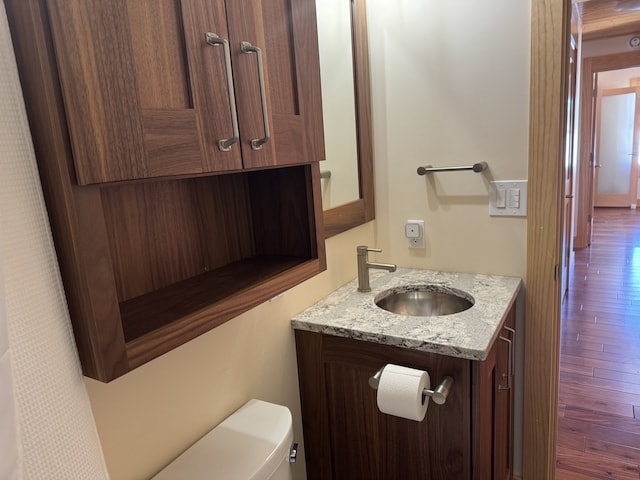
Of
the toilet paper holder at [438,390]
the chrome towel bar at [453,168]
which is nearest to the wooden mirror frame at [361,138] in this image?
the chrome towel bar at [453,168]

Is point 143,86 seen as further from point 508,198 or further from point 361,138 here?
point 508,198

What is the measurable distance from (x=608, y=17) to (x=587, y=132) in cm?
147

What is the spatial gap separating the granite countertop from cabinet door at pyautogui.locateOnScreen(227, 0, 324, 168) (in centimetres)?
55

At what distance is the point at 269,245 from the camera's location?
4.22 feet

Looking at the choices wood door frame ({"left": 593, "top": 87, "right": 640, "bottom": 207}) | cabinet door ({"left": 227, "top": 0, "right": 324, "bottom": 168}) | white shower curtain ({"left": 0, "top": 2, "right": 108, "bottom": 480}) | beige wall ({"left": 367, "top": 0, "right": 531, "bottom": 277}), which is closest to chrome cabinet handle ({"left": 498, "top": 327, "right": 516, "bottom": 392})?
beige wall ({"left": 367, "top": 0, "right": 531, "bottom": 277})

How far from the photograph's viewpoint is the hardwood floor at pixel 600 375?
1979 millimetres

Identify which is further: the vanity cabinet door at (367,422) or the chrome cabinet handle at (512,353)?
the chrome cabinet handle at (512,353)

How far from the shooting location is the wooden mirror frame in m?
1.69

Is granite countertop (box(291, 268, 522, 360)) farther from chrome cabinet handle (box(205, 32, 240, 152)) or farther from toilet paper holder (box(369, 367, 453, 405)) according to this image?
chrome cabinet handle (box(205, 32, 240, 152))

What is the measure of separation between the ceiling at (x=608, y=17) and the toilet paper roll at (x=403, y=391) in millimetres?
3191

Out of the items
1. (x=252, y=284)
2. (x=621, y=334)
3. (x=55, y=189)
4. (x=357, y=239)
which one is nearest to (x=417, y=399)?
(x=252, y=284)

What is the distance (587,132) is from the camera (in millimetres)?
5211

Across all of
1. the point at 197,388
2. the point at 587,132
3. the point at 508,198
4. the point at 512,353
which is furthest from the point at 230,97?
the point at 587,132

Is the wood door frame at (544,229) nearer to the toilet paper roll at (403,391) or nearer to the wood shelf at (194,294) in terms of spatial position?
the toilet paper roll at (403,391)
